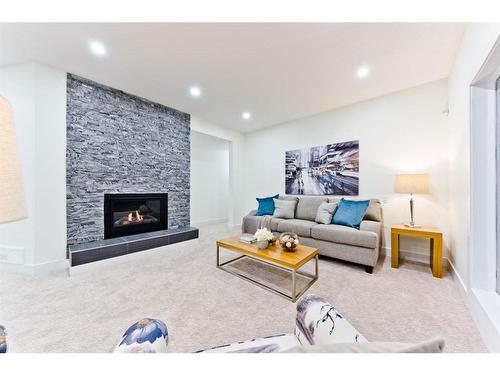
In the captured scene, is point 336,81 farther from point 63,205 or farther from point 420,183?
point 63,205

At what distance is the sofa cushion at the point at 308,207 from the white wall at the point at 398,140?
0.73 meters

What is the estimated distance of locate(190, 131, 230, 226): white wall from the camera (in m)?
5.16

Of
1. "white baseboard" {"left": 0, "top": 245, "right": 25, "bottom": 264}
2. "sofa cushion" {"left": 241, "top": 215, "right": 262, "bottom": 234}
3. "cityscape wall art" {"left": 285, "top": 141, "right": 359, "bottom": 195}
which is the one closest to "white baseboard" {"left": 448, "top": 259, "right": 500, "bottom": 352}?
"cityscape wall art" {"left": 285, "top": 141, "right": 359, "bottom": 195}

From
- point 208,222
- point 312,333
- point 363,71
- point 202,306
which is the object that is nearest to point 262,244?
point 202,306

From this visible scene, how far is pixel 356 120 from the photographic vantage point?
135 inches

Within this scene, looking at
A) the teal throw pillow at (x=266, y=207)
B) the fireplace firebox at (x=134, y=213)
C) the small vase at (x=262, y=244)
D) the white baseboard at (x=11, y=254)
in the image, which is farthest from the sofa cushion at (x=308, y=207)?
the white baseboard at (x=11, y=254)

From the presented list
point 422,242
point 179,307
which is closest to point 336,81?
point 422,242

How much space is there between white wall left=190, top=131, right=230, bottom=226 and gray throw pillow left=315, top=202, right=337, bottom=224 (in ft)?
10.1

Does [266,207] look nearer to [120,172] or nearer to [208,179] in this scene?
A: [208,179]

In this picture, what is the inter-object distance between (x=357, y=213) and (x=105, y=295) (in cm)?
323

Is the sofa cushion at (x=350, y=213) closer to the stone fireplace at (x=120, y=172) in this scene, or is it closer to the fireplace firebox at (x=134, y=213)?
the stone fireplace at (x=120, y=172)

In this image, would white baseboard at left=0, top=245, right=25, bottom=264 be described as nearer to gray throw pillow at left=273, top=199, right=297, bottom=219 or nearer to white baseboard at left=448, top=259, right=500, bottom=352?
gray throw pillow at left=273, top=199, right=297, bottom=219
